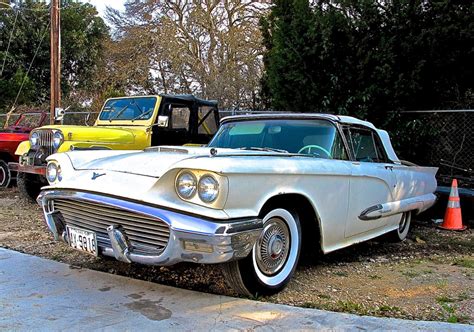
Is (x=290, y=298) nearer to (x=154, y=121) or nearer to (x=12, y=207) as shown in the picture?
(x=154, y=121)

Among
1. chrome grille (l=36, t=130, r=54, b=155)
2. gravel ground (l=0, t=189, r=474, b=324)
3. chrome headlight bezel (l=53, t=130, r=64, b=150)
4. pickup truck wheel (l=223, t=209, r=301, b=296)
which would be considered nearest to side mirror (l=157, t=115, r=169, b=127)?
chrome headlight bezel (l=53, t=130, r=64, b=150)

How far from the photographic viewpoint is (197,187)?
3225mm

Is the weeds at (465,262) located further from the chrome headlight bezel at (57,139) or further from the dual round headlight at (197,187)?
the chrome headlight bezel at (57,139)

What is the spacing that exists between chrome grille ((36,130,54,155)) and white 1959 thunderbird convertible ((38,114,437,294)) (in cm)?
332

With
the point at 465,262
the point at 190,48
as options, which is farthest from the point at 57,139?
the point at 190,48

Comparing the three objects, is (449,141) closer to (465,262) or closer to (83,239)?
(465,262)

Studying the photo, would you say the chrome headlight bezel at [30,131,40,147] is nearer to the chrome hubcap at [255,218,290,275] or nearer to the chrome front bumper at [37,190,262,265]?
the chrome front bumper at [37,190,262,265]

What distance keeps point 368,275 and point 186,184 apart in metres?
2.14

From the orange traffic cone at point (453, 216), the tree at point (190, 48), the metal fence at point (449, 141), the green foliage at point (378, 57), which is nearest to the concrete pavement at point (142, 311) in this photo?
the orange traffic cone at point (453, 216)

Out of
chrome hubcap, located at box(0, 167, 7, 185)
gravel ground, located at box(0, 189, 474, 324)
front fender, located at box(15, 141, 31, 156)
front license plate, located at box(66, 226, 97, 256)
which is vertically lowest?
gravel ground, located at box(0, 189, 474, 324)

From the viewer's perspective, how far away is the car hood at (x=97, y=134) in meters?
7.44

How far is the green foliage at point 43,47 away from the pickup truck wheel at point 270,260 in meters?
21.2

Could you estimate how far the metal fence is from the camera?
8094 millimetres

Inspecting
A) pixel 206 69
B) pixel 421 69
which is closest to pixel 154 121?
pixel 421 69
